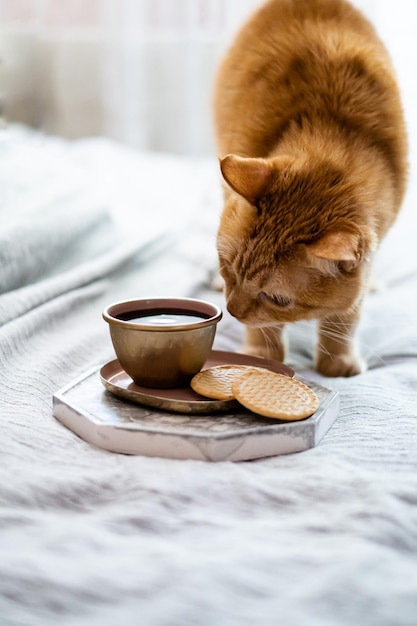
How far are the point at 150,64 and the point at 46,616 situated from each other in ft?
10.4

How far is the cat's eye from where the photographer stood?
1.10 m

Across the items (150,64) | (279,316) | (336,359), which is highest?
(150,64)

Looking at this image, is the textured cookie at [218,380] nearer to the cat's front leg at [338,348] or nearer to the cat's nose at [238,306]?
the cat's nose at [238,306]

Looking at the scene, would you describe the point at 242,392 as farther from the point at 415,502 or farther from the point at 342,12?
the point at 342,12

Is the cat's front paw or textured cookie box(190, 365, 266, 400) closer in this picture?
textured cookie box(190, 365, 266, 400)

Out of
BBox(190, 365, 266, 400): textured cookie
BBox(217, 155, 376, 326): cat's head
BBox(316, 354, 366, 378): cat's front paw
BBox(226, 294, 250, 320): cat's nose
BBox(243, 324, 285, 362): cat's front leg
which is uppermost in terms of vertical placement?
BBox(217, 155, 376, 326): cat's head

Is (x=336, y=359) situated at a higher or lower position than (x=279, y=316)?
lower

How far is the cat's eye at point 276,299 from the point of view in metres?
1.10

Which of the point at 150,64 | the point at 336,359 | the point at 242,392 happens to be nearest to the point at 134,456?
the point at 242,392

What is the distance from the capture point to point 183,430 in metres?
0.83

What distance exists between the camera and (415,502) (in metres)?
0.72

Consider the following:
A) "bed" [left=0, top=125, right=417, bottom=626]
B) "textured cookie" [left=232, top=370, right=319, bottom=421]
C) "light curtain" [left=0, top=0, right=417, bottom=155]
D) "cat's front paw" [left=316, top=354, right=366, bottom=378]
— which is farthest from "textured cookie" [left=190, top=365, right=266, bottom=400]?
"light curtain" [left=0, top=0, right=417, bottom=155]

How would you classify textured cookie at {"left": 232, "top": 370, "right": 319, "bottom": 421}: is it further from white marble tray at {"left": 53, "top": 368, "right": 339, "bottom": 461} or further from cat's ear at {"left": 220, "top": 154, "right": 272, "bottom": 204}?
cat's ear at {"left": 220, "top": 154, "right": 272, "bottom": 204}

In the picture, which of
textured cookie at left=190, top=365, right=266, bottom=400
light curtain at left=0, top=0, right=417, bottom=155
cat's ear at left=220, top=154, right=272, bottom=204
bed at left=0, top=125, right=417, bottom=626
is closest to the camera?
bed at left=0, top=125, right=417, bottom=626
